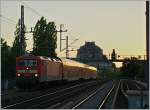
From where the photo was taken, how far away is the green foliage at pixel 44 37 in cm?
7438

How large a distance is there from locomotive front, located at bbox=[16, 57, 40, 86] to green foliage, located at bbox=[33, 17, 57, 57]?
2811cm

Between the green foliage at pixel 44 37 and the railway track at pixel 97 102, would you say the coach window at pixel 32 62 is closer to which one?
the railway track at pixel 97 102

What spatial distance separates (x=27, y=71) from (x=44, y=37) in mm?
36074

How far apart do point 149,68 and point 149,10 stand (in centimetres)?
220

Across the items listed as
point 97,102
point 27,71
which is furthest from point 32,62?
point 97,102

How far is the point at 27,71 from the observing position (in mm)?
41594

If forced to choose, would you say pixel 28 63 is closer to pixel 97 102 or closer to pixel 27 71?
pixel 27 71

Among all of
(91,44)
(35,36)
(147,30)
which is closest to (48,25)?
(35,36)

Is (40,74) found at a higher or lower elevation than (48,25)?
lower

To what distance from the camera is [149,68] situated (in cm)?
1942

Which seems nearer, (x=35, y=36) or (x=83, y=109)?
(x=83, y=109)

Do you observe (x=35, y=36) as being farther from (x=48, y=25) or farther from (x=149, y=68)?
(x=149, y=68)

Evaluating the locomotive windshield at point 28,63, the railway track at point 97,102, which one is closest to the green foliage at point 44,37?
the locomotive windshield at point 28,63

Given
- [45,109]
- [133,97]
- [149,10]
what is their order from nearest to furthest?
1. [149,10]
2. [133,97]
3. [45,109]
